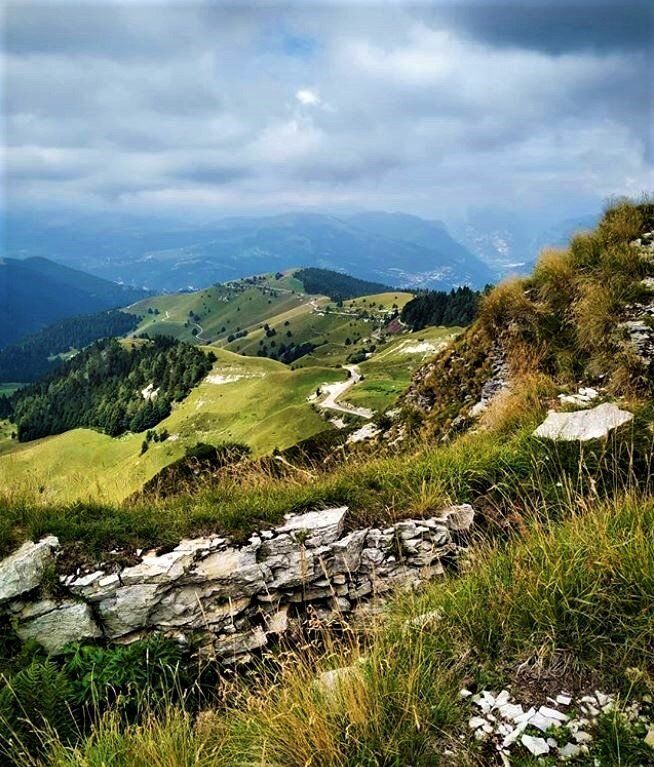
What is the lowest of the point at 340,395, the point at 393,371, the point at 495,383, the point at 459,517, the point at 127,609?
the point at 393,371

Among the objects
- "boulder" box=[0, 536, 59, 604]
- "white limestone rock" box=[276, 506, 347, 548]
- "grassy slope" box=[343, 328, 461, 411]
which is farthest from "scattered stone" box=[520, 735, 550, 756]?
"grassy slope" box=[343, 328, 461, 411]

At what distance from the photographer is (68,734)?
16.1 feet

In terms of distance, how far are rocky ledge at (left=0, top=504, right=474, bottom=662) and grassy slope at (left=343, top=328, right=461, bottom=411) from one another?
3968 cm

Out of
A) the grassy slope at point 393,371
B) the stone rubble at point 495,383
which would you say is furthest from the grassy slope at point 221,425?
the stone rubble at point 495,383

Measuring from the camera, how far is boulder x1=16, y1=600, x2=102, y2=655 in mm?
6332

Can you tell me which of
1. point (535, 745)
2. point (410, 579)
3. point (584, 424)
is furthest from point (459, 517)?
point (535, 745)

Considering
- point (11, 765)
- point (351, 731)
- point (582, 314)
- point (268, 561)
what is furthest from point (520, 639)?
point (582, 314)

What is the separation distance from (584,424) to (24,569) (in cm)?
880

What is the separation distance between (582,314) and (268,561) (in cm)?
1087

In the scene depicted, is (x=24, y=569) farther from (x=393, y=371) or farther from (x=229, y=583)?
(x=393, y=371)

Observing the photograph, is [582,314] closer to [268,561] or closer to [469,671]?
[268,561]

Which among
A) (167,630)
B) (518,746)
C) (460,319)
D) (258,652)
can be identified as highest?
(518,746)

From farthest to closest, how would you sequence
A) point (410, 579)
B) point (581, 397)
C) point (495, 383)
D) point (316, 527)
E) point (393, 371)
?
point (393, 371), point (495, 383), point (581, 397), point (316, 527), point (410, 579)

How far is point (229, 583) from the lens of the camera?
23.1 ft
